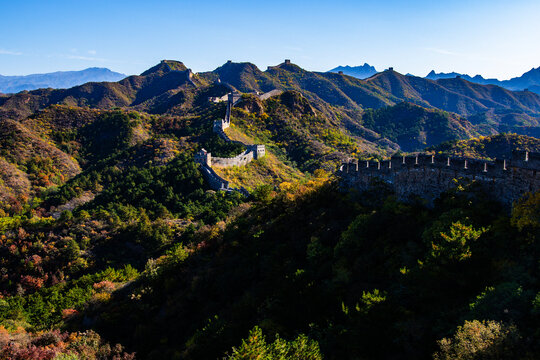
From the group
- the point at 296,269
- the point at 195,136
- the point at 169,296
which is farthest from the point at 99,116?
the point at 296,269

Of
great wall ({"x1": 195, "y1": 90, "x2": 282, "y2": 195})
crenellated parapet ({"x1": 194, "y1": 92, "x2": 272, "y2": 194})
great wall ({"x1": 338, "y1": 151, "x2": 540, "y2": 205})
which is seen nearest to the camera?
great wall ({"x1": 338, "y1": 151, "x2": 540, "y2": 205})

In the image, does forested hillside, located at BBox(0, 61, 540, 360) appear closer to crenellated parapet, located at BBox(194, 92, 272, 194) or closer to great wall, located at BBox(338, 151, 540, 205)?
great wall, located at BBox(338, 151, 540, 205)

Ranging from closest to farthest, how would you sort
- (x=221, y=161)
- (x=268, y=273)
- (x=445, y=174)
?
(x=445, y=174)
(x=268, y=273)
(x=221, y=161)

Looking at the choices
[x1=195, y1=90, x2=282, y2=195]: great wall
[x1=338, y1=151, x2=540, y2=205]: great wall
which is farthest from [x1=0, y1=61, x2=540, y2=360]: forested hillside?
[x1=195, y1=90, x2=282, y2=195]: great wall

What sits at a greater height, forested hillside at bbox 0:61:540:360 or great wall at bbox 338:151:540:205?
great wall at bbox 338:151:540:205

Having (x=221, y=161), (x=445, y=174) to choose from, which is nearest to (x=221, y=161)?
(x=221, y=161)

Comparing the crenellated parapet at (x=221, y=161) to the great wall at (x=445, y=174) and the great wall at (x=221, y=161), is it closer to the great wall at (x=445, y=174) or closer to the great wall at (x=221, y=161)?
the great wall at (x=221, y=161)

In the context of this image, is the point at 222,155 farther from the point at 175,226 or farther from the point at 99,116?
the point at 99,116

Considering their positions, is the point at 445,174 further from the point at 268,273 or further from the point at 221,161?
the point at 221,161
